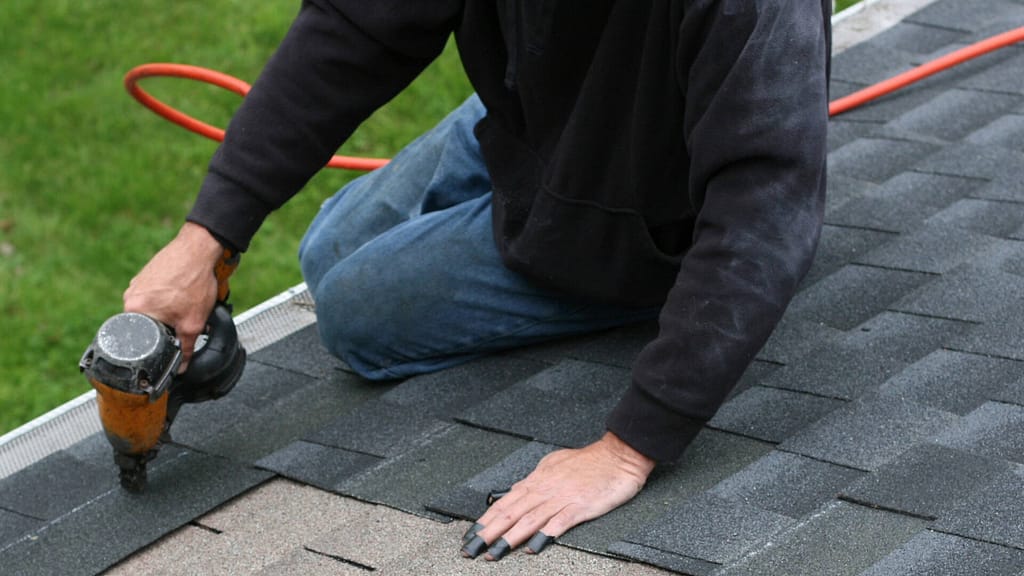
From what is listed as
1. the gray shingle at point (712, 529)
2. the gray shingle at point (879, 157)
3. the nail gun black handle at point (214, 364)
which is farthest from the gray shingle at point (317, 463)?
the gray shingle at point (879, 157)

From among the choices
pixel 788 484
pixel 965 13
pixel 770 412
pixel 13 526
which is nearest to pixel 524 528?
pixel 788 484

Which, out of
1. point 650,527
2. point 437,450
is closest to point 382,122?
point 437,450

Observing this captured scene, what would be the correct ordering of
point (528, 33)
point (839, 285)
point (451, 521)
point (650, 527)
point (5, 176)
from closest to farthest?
point (650, 527)
point (451, 521)
point (528, 33)
point (839, 285)
point (5, 176)

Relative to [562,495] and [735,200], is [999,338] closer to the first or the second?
[735,200]

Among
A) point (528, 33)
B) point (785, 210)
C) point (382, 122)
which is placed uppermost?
point (528, 33)

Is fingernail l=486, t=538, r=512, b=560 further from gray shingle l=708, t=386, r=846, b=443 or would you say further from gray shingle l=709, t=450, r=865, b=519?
gray shingle l=708, t=386, r=846, b=443

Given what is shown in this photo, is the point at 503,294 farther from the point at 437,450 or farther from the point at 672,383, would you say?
the point at 672,383

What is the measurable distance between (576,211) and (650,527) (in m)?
0.73

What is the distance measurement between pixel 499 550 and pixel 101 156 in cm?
444

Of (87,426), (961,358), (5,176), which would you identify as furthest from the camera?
(5,176)

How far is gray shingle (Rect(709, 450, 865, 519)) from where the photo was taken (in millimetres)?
1769

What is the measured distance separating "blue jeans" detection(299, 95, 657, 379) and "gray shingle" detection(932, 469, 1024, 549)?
0.89 meters

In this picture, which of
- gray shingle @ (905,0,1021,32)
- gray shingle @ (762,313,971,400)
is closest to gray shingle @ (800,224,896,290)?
gray shingle @ (762,313,971,400)

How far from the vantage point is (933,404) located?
1.96 metres
